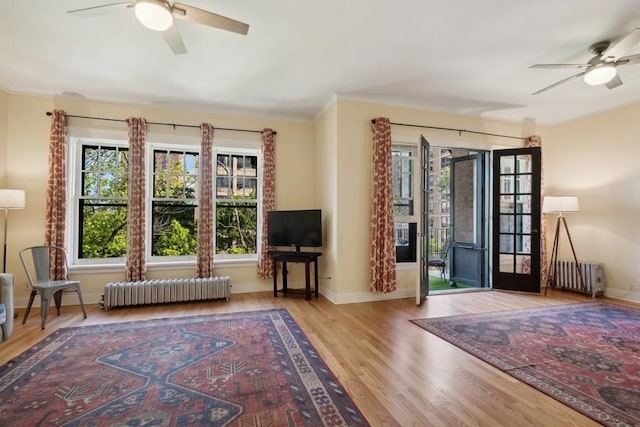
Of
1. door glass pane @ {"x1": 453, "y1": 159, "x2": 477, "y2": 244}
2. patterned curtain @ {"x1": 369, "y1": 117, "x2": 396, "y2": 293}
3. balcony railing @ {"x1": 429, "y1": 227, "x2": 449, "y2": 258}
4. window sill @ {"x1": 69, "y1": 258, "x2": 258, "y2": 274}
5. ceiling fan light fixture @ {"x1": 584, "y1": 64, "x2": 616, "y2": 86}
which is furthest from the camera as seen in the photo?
balcony railing @ {"x1": 429, "y1": 227, "x2": 449, "y2": 258}

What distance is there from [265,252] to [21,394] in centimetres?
318

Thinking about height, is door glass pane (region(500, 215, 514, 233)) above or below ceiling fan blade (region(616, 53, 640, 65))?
below

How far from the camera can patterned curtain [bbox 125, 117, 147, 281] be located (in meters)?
4.46

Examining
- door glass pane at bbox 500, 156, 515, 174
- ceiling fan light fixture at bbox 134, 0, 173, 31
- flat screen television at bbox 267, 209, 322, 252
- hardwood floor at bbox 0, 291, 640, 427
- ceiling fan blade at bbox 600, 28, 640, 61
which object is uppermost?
ceiling fan blade at bbox 600, 28, 640, 61

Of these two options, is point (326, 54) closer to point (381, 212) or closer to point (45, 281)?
point (381, 212)

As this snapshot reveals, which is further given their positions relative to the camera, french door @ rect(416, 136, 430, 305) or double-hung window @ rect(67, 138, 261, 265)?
double-hung window @ rect(67, 138, 261, 265)

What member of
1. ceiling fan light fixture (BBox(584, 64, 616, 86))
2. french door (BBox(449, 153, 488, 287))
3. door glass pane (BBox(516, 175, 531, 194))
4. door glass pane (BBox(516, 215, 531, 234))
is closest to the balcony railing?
french door (BBox(449, 153, 488, 287))

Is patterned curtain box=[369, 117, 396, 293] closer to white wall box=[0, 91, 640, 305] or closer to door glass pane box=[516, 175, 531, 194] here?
white wall box=[0, 91, 640, 305]

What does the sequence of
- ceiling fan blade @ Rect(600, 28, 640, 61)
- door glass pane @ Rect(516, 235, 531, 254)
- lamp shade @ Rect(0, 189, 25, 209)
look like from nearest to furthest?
ceiling fan blade @ Rect(600, 28, 640, 61) < lamp shade @ Rect(0, 189, 25, 209) < door glass pane @ Rect(516, 235, 531, 254)

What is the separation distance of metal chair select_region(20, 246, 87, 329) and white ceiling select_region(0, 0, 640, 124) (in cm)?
214

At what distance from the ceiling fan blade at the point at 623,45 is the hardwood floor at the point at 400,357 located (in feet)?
9.73

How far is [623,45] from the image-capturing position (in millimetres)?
2793

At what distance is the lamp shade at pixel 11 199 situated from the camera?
3.62 metres

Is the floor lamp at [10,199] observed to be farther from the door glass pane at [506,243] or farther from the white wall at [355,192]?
the door glass pane at [506,243]
